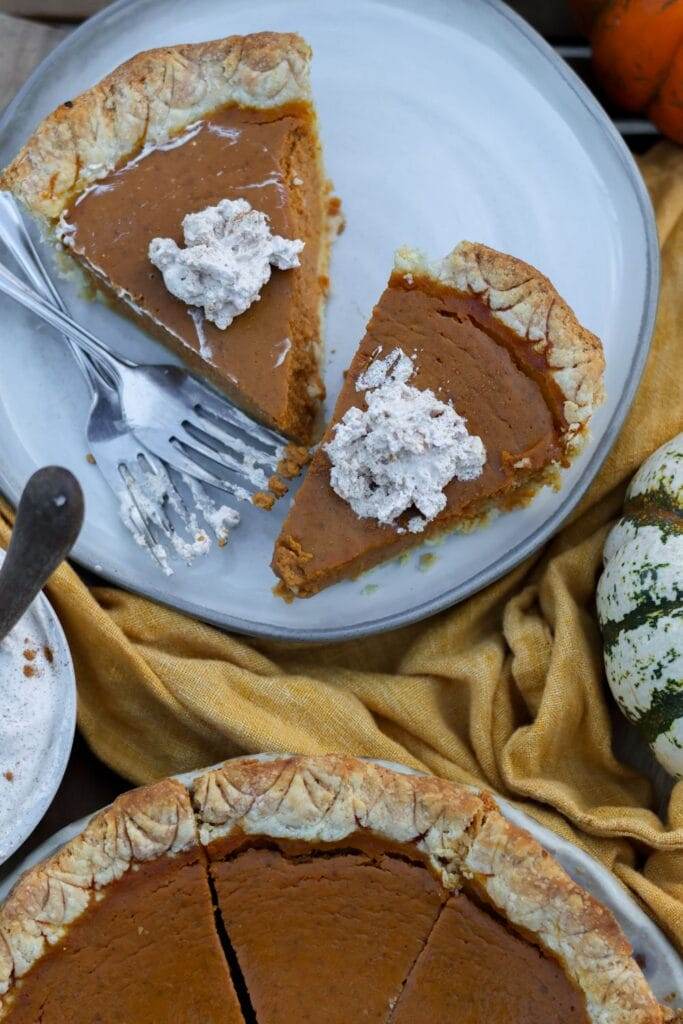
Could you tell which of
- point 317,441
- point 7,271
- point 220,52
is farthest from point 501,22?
point 7,271

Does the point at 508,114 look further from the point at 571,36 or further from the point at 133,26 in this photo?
the point at 133,26

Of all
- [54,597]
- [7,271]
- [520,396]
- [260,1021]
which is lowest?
[260,1021]

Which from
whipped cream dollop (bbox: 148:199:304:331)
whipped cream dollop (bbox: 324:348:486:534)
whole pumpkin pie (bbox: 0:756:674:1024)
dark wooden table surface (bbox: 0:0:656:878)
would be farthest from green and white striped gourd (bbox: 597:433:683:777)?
whipped cream dollop (bbox: 148:199:304:331)

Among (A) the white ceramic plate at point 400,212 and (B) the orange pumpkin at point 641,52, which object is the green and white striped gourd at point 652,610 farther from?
(B) the orange pumpkin at point 641,52

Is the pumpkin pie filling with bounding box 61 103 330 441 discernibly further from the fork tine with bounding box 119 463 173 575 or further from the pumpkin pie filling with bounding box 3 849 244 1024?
A: the pumpkin pie filling with bounding box 3 849 244 1024

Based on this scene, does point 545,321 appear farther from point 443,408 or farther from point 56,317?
point 56,317

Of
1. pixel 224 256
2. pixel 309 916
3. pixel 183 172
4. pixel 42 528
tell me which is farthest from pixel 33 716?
pixel 183 172

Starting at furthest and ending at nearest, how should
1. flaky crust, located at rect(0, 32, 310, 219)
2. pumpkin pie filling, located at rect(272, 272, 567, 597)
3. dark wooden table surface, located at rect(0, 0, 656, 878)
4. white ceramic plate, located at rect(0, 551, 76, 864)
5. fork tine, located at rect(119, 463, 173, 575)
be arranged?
dark wooden table surface, located at rect(0, 0, 656, 878), fork tine, located at rect(119, 463, 173, 575), flaky crust, located at rect(0, 32, 310, 219), pumpkin pie filling, located at rect(272, 272, 567, 597), white ceramic plate, located at rect(0, 551, 76, 864)

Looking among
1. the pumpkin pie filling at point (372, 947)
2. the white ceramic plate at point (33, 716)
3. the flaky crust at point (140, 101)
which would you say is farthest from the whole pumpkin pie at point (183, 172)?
the pumpkin pie filling at point (372, 947)
